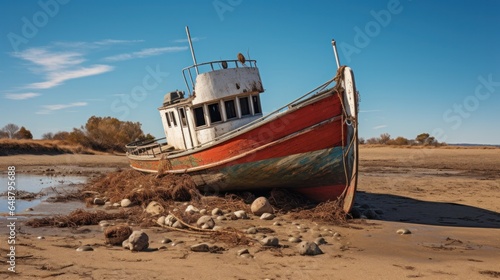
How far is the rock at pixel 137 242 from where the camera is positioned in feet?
22.0

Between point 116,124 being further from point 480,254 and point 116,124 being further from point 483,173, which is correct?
point 480,254

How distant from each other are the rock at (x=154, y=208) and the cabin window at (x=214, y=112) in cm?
332

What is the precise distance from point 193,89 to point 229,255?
25.8 ft

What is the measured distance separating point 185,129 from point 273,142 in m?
4.34

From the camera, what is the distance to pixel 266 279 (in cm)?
545

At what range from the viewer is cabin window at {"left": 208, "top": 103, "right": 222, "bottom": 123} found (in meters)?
13.2

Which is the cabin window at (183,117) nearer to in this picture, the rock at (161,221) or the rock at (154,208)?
the rock at (154,208)

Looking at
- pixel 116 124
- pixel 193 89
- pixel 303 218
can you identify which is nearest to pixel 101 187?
pixel 193 89

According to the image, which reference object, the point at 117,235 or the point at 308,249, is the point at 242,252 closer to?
the point at 308,249

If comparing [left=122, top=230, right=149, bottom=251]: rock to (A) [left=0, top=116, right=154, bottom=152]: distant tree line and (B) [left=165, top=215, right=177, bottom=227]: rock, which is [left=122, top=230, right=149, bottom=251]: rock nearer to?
(B) [left=165, top=215, right=177, bottom=227]: rock

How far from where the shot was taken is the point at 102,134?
38281 mm

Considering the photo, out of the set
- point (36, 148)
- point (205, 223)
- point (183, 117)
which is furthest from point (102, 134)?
point (205, 223)

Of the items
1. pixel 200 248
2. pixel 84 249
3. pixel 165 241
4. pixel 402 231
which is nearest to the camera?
pixel 84 249

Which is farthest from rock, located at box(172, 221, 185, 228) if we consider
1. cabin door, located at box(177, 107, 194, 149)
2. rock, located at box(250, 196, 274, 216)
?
cabin door, located at box(177, 107, 194, 149)
